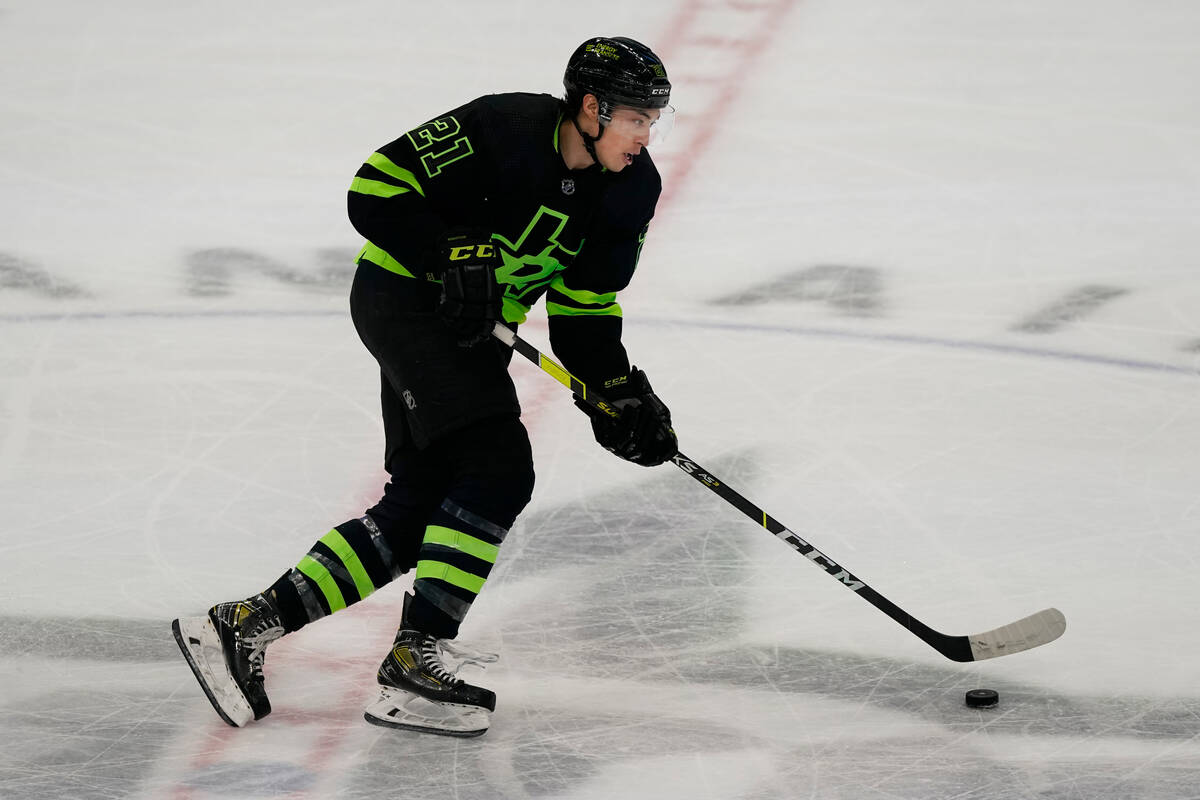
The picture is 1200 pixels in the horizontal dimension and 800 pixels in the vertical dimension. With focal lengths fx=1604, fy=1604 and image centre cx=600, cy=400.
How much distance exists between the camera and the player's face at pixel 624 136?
2.63 m

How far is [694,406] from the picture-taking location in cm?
395

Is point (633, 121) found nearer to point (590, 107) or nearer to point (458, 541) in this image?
point (590, 107)

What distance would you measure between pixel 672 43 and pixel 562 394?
247 centimetres

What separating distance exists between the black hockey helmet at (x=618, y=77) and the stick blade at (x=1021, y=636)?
1051 mm

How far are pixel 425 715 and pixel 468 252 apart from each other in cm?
74

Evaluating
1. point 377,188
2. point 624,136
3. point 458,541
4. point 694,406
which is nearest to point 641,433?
point 458,541

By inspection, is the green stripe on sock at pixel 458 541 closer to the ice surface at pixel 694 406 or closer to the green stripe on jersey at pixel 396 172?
the ice surface at pixel 694 406

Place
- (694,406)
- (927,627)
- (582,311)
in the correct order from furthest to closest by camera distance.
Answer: (694,406) < (582,311) < (927,627)

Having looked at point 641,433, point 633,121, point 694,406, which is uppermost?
point 633,121

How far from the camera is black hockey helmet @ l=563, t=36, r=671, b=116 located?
8.57 feet

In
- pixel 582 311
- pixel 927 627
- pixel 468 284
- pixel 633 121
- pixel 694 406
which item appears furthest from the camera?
pixel 694 406

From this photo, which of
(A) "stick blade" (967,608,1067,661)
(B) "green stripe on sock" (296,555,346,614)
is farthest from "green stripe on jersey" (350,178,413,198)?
→ (A) "stick blade" (967,608,1067,661)

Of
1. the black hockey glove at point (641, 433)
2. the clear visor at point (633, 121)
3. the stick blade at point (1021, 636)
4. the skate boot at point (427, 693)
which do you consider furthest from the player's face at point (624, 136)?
the stick blade at point (1021, 636)

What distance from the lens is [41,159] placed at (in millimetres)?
5348
